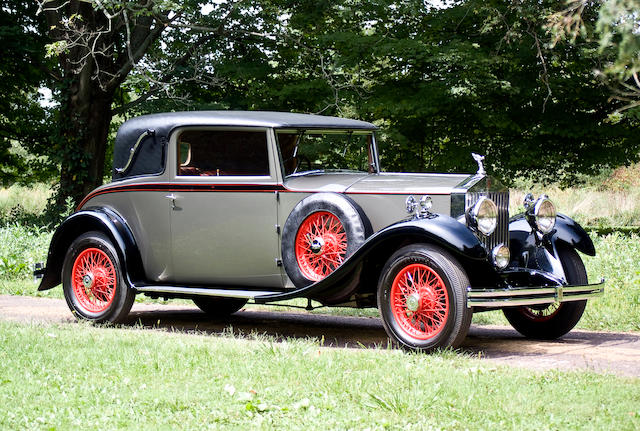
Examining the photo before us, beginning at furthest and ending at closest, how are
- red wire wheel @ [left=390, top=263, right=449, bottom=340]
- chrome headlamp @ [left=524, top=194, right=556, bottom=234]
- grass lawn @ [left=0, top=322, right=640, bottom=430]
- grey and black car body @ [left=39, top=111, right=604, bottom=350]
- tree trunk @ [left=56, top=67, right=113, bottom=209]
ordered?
1. tree trunk @ [left=56, top=67, right=113, bottom=209]
2. chrome headlamp @ [left=524, top=194, right=556, bottom=234]
3. grey and black car body @ [left=39, top=111, right=604, bottom=350]
4. red wire wheel @ [left=390, top=263, right=449, bottom=340]
5. grass lawn @ [left=0, top=322, right=640, bottom=430]

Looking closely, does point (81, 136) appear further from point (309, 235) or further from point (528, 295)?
point (528, 295)

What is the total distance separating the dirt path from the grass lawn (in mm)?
660

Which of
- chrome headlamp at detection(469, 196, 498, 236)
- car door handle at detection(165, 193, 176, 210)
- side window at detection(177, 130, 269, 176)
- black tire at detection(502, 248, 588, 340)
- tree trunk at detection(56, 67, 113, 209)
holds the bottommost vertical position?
black tire at detection(502, 248, 588, 340)

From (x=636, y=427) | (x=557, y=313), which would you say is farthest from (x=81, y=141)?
(x=636, y=427)

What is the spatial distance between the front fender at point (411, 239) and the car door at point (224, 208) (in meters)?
0.66

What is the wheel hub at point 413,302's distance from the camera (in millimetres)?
6383

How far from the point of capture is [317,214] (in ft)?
23.1

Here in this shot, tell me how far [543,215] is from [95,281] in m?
4.29

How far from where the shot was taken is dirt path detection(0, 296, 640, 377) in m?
6.24

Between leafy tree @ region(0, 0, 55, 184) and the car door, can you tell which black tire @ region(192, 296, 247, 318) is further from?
leafy tree @ region(0, 0, 55, 184)

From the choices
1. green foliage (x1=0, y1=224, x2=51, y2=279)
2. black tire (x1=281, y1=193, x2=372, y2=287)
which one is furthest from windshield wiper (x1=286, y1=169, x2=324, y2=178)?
green foliage (x1=0, y1=224, x2=51, y2=279)

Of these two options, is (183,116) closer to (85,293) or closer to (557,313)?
(85,293)

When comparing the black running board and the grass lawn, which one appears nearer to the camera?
the grass lawn

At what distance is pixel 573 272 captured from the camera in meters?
7.34
